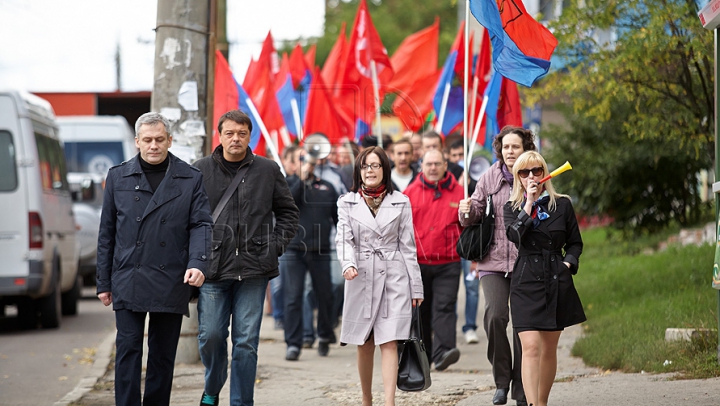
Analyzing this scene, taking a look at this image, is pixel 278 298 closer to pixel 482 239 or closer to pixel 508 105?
pixel 508 105

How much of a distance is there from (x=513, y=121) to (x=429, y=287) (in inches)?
107

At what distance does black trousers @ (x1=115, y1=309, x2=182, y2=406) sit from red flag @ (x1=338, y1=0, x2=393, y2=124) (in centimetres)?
846

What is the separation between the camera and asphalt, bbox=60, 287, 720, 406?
6961 millimetres

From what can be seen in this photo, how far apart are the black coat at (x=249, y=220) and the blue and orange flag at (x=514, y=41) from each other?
215 cm

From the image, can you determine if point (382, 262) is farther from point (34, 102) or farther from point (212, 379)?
point (34, 102)

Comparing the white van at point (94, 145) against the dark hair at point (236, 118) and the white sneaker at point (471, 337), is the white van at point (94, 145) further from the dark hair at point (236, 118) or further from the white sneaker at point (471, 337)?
the dark hair at point (236, 118)

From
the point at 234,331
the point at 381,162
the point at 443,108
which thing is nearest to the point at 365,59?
the point at 443,108

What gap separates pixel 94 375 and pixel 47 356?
6.89ft

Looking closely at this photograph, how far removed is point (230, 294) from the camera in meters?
6.71

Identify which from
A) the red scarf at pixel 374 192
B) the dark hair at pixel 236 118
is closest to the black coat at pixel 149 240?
the dark hair at pixel 236 118

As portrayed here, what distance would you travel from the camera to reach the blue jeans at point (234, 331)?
6.57 metres

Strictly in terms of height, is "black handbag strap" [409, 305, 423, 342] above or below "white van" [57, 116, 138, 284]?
below

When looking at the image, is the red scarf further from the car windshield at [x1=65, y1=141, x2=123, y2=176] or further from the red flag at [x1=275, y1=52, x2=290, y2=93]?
the car windshield at [x1=65, y1=141, x2=123, y2=176]

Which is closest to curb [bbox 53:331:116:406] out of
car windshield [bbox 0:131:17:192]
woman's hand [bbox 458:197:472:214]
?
car windshield [bbox 0:131:17:192]
